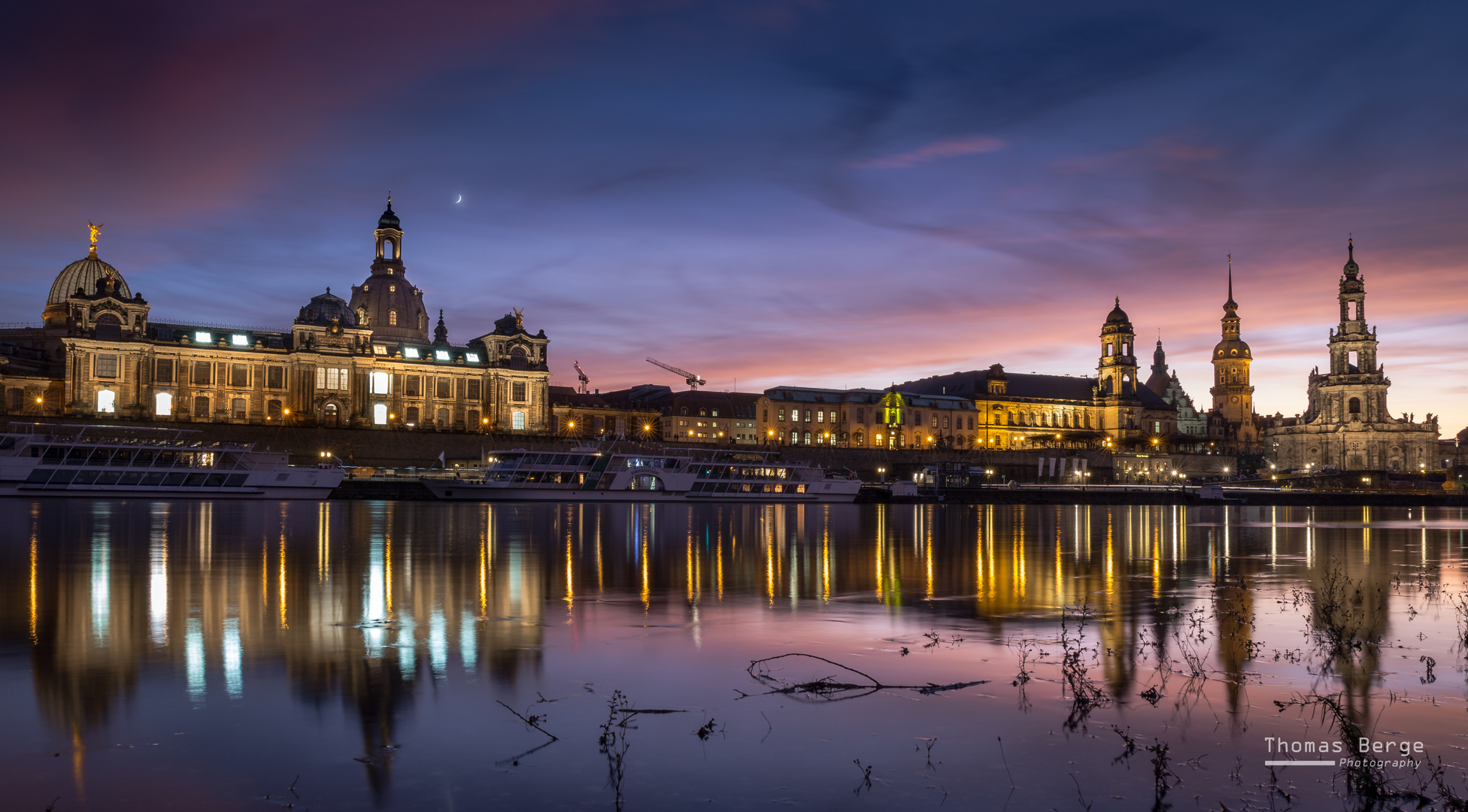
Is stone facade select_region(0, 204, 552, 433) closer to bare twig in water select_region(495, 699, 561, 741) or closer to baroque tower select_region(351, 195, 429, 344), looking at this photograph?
baroque tower select_region(351, 195, 429, 344)

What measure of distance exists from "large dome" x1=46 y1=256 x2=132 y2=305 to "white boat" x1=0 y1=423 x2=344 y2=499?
52550 millimetres

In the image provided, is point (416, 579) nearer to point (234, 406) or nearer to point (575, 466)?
point (575, 466)

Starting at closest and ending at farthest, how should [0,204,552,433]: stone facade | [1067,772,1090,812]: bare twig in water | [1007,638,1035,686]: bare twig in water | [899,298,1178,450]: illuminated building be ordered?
[1067,772,1090,812]: bare twig in water
[1007,638,1035,686]: bare twig in water
[0,204,552,433]: stone facade
[899,298,1178,450]: illuminated building

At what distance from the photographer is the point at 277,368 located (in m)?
127

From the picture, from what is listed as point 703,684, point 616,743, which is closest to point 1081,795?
point 616,743

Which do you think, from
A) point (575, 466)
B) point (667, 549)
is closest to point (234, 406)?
point (575, 466)

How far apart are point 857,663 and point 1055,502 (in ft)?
308

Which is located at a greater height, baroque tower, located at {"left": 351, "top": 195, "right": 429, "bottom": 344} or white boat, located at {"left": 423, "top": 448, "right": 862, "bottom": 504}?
baroque tower, located at {"left": 351, "top": 195, "right": 429, "bottom": 344}

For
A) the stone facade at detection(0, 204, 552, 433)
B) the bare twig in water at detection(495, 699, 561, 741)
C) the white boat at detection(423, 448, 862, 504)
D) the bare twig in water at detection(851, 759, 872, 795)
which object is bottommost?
the white boat at detection(423, 448, 862, 504)

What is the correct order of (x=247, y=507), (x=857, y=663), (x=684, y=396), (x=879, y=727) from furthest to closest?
(x=684, y=396) → (x=247, y=507) → (x=857, y=663) → (x=879, y=727)

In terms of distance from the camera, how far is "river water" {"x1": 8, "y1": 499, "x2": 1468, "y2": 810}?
8.68 meters

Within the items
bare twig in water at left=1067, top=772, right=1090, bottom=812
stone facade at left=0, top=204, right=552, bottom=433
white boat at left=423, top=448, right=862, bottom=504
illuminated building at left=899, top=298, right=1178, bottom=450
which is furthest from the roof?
bare twig in water at left=1067, top=772, right=1090, bottom=812

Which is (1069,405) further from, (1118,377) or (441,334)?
(441,334)

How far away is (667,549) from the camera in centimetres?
3322
